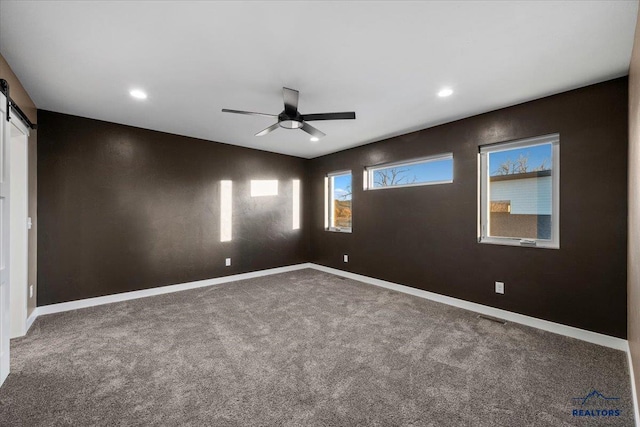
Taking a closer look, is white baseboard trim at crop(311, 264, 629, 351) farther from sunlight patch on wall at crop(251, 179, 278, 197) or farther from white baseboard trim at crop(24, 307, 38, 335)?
white baseboard trim at crop(24, 307, 38, 335)

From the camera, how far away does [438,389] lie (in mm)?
1891

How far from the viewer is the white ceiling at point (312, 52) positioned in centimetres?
170

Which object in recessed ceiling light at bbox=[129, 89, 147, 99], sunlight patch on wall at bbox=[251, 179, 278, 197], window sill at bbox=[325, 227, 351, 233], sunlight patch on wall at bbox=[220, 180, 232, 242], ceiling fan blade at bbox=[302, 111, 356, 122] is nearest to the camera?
ceiling fan blade at bbox=[302, 111, 356, 122]

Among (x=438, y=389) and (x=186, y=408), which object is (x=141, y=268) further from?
(x=438, y=389)

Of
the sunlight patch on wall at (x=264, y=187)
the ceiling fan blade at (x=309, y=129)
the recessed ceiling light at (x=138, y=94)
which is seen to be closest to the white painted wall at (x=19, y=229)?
the recessed ceiling light at (x=138, y=94)

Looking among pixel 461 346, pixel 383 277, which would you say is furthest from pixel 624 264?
pixel 383 277

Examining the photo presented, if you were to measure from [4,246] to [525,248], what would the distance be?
15.5ft

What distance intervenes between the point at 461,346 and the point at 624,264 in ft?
5.32

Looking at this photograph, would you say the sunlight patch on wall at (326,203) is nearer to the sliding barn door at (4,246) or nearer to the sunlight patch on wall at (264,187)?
the sunlight patch on wall at (264,187)

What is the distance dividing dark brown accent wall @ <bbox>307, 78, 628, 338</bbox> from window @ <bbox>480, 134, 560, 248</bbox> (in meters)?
0.11

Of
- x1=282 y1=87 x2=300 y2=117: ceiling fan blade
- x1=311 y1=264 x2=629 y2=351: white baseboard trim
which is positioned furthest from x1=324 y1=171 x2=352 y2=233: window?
x1=282 y1=87 x2=300 y2=117: ceiling fan blade

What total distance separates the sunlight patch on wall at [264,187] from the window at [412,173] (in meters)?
1.83

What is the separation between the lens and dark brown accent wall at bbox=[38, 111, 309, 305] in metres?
3.40

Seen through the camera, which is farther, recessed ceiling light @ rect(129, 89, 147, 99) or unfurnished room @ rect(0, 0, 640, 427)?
recessed ceiling light @ rect(129, 89, 147, 99)
